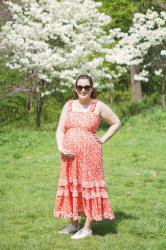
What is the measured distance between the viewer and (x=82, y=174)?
23.1 feet

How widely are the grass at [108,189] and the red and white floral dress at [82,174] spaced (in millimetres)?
388

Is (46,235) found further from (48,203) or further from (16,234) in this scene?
(48,203)

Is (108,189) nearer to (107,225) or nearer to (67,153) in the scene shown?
(107,225)

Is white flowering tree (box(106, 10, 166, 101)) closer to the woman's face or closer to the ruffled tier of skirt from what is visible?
the woman's face

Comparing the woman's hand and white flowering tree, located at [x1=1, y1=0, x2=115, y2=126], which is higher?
white flowering tree, located at [x1=1, y1=0, x2=115, y2=126]

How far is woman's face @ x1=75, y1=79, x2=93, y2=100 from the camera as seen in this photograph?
23.3 ft

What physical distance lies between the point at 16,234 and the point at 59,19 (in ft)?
45.5

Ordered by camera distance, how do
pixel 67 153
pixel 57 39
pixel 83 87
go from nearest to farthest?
pixel 67 153 → pixel 83 87 → pixel 57 39

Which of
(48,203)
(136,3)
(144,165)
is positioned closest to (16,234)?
(48,203)

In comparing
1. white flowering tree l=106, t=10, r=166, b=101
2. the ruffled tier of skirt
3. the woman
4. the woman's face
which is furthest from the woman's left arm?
white flowering tree l=106, t=10, r=166, b=101

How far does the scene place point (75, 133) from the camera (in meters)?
7.15

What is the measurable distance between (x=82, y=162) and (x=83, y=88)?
0.94 m

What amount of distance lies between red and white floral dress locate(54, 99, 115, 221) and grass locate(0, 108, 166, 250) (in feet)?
1.27

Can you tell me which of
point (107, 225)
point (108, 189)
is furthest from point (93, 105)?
point (108, 189)
